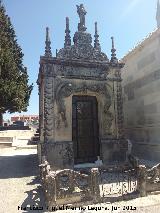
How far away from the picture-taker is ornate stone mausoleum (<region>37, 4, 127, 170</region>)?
39.7ft

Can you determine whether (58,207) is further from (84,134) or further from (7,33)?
(7,33)

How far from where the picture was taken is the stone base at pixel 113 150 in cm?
1279

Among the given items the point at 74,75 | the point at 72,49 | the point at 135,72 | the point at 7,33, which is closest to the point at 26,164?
the point at 74,75

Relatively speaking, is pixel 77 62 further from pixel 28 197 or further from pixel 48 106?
pixel 28 197

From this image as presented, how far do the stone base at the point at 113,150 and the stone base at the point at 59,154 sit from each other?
185 cm

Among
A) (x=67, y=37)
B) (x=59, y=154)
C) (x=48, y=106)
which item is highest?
(x=67, y=37)

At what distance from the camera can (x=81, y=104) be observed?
1349 centimetres

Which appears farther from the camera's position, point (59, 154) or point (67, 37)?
point (67, 37)

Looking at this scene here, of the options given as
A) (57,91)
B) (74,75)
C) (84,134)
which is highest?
(74,75)

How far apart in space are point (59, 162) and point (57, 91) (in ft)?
11.9

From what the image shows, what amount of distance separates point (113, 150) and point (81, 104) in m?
3.09

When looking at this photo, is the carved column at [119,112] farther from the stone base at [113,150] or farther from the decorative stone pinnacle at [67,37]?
the decorative stone pinnacle at [67,37]

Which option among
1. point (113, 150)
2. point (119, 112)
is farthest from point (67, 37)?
point (113, 150)

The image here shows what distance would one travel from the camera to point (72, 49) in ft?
43.3
